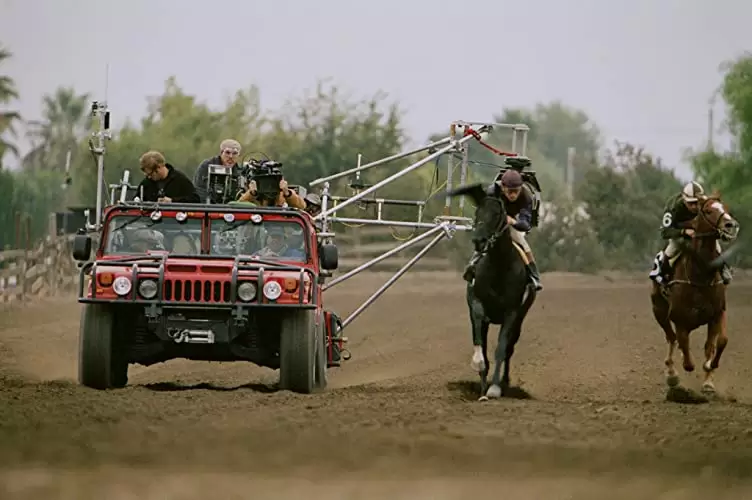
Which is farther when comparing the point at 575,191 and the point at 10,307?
the point at 575,191

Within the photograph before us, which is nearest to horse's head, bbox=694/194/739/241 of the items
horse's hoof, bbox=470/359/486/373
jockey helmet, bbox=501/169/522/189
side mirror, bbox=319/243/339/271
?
jockey helmet, bbox=501/169/522/189

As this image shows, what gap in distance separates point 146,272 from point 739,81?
106 feet

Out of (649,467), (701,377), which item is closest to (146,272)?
(649,467)

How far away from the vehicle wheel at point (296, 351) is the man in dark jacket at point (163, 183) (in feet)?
8.43

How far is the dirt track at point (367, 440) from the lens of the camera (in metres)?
9.69

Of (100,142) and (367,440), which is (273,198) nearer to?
(100,142)

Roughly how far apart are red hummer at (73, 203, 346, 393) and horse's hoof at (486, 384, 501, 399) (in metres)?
1.58

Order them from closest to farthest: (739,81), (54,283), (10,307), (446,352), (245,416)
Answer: (245,416) → (446,352) → (10,307) → (54,283) → (739,81)

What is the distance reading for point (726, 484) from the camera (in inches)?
396

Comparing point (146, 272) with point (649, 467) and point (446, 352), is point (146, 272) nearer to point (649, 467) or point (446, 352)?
point (649, 467)

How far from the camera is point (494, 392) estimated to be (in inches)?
629

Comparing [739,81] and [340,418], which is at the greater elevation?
[739,81]

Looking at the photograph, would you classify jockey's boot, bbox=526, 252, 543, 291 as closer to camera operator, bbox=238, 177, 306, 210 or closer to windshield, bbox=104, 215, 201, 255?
camera operator, bbox=238, 177, 306, 210

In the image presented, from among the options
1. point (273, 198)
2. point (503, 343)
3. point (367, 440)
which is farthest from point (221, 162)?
point (367, 440)
